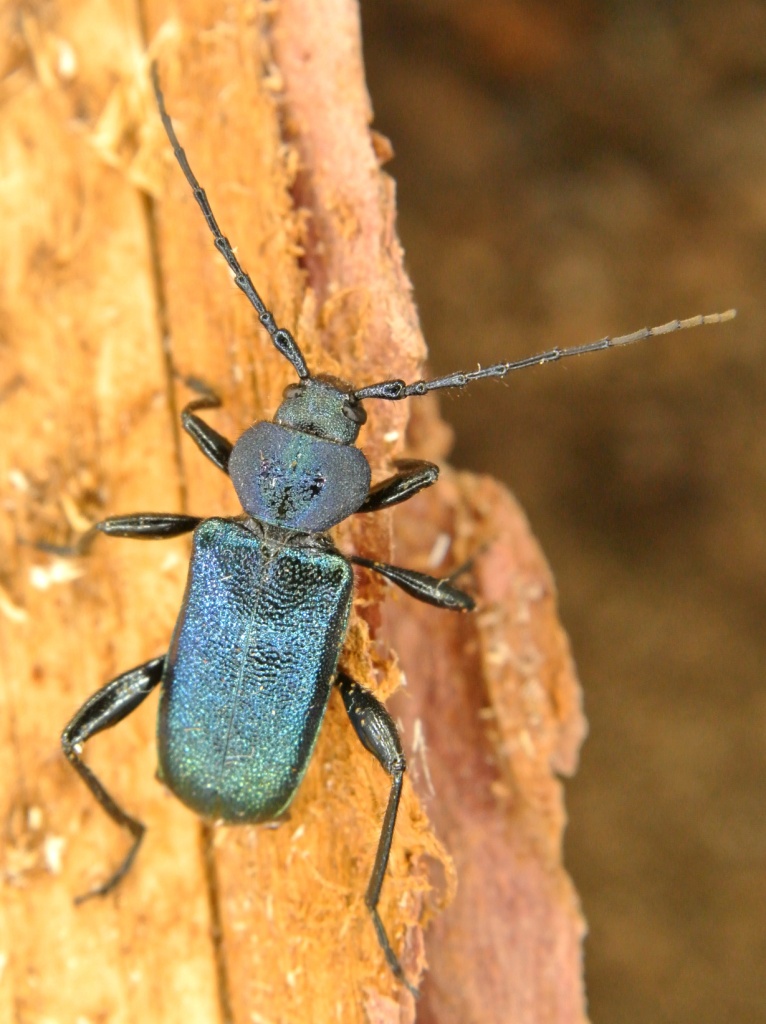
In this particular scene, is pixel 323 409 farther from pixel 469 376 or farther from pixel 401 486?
pixel 469 376

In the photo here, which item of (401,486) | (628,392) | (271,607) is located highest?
(628,392)

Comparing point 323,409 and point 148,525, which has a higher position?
point 323,409

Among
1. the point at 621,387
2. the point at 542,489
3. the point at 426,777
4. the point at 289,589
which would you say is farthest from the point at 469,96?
the point at 426,777

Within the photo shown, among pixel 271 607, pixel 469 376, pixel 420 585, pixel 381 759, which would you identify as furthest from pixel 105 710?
pixel 469 376

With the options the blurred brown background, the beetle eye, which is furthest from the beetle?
the blurred brown background

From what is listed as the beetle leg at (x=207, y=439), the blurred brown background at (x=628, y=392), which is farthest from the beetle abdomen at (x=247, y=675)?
the blurred brown background at (x=628, y=392)

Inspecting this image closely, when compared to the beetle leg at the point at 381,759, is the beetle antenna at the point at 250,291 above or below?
above

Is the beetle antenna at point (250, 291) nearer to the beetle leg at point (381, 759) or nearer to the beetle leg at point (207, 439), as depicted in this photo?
the beetle leg at point (207, 439)
